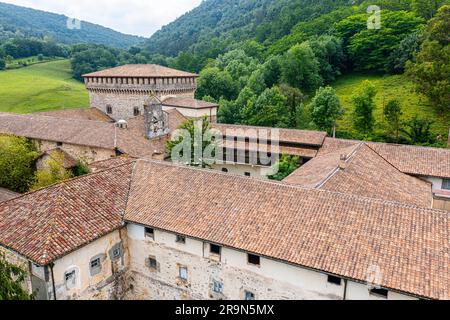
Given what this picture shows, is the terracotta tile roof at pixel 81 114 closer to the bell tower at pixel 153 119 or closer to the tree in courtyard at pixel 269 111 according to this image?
the bell tower at pixel 153 119

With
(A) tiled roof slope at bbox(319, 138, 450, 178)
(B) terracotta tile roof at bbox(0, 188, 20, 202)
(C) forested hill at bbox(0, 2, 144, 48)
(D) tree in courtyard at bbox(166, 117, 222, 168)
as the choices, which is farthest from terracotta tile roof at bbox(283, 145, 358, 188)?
(C) forested hill at bbox(0, 2, 144, 48)

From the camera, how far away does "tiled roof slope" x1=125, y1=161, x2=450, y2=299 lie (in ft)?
49.3

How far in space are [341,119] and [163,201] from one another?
134 ft

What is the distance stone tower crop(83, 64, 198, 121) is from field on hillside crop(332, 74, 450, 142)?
2472cm

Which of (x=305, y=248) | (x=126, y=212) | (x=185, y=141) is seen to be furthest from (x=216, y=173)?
(x=185, y=141)

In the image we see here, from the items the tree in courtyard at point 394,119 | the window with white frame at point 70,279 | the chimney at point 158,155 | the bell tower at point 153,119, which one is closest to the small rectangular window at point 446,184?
the tree in courtyard at point 394,119

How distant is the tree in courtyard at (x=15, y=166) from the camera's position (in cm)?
Answer: 3362

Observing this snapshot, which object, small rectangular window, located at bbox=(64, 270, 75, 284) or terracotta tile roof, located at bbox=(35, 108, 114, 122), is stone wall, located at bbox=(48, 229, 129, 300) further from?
terracotta tile roof, located at bbox=(35, 108, 114, 122)

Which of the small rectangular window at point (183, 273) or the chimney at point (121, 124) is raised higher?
the chimney at point (121, 124)

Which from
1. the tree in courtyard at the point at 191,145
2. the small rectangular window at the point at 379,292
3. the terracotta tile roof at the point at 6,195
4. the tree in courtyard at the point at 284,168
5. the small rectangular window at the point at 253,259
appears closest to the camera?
the small rectangular window at the point at 379,292

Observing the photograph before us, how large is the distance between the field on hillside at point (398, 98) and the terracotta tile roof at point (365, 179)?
2105cm

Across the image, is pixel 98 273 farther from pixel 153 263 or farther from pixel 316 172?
pixel 316 172

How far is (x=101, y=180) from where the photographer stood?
22.4 metres

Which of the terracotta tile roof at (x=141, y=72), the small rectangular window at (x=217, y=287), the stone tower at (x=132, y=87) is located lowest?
the small rectangular window at (x=217, y=287)
